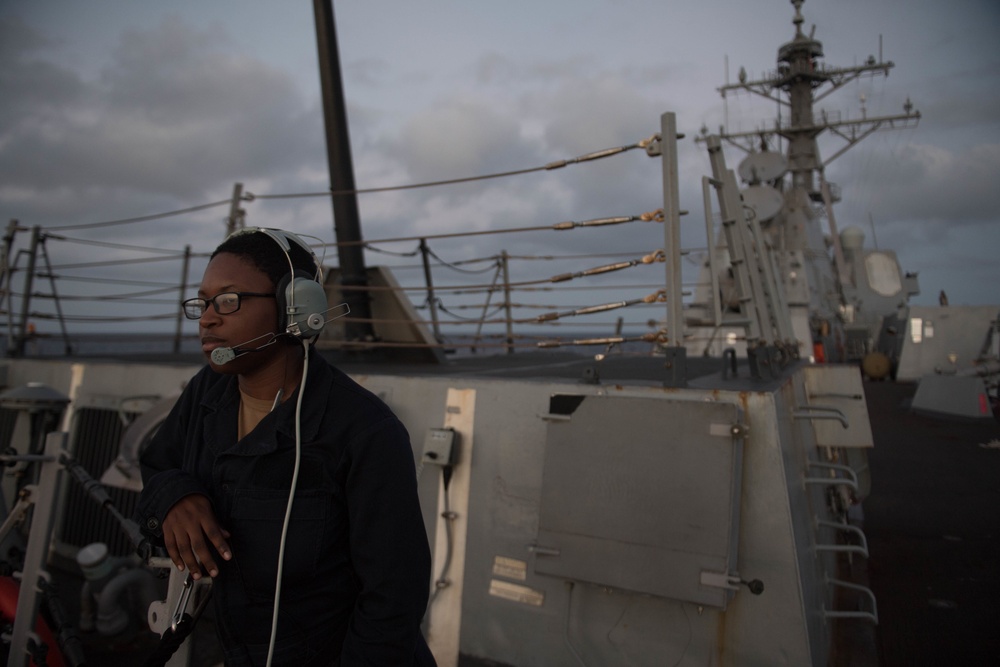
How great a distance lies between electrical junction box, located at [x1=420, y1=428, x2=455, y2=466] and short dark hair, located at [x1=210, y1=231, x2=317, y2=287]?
1700 mm

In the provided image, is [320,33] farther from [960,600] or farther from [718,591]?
[960,600]

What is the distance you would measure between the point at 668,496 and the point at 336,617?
1508 millimetres

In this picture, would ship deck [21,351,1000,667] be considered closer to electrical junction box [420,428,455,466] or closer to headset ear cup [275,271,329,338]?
electrical junction box [420,428,455,466]

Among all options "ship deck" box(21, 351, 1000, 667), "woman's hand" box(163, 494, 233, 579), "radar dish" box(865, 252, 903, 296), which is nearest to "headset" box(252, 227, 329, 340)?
"woman's hand" box(163, 494, 233, 579)

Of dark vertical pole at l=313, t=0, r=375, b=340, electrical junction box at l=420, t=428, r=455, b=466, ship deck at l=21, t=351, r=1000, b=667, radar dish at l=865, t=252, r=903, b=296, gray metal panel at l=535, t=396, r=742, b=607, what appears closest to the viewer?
gray metal panel at l=535, t=396, r=742, b=607

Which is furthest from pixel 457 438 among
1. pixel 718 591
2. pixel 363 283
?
pixel 363 283

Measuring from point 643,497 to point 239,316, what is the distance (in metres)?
1.79

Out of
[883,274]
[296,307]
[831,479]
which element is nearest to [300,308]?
[296,307]

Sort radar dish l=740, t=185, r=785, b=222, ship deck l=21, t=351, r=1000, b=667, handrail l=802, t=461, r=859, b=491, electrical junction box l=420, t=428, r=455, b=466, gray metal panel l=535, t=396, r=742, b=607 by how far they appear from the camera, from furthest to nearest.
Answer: radar dish l=740, t=185, r=785, b=222, ship deck l=21, t=351, r=1000, b=667, electrical junction box l=420, t=428, r=455, b=466, handrail l=802, t=461, r=859, b=491, gray metal panel l=535, t=396, r=742, b=607

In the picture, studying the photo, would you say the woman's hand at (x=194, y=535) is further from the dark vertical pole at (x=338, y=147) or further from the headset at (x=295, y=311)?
the dark vertical pole at (x=338, y=147)

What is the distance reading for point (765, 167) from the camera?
2442cm

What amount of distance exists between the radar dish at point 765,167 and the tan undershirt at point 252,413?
86.0 ft

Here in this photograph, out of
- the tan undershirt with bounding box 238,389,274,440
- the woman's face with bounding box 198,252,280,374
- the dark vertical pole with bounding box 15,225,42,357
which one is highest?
the dark vertical pole with bounding box 15,225,42,357

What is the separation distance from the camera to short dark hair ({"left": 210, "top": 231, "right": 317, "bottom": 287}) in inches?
58.5
